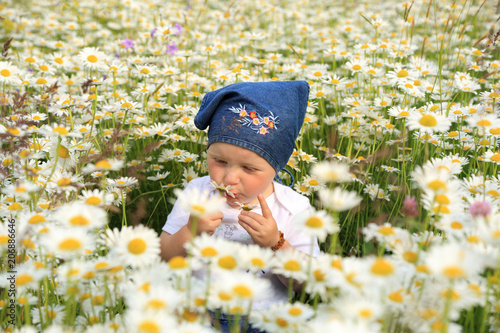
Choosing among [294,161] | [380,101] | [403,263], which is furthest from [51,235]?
[380,101]

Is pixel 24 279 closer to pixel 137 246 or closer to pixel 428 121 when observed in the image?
pixel 137 246

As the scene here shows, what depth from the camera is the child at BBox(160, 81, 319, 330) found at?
6.01ft

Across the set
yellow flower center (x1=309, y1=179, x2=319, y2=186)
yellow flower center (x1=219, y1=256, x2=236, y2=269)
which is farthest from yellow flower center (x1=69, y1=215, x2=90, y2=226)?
yellow flower center (x1=309, y1=179, x2=319, y2=186)

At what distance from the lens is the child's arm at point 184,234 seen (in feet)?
5.55

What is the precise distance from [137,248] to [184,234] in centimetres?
72

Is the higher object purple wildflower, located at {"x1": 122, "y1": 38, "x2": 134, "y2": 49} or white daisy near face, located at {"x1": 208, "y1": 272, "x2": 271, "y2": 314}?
white daisy near face, located at {"x1": 208, "y1": 272, "x2": 271, "y2": 314}

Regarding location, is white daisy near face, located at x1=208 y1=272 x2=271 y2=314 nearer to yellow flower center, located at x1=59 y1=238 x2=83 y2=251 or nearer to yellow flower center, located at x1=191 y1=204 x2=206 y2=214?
yellow flower center, located at x1=191 y1=204 x2=206 y2=214

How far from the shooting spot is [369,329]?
2.85 feet

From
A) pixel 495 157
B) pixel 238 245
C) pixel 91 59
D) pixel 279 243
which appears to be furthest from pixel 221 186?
pixel 91 59

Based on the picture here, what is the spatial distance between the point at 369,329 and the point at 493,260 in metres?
0.30

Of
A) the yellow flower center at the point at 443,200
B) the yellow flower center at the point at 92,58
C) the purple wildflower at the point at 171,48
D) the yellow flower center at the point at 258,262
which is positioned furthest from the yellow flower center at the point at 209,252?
the purple wildflower at the point at 171,48

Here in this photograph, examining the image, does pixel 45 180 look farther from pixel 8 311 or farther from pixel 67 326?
pixel 67 326

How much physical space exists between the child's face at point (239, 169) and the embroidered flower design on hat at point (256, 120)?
0.35ft

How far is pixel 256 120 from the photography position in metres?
1.92
